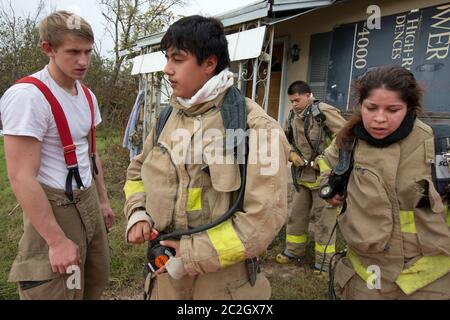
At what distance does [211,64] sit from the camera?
1.48 m

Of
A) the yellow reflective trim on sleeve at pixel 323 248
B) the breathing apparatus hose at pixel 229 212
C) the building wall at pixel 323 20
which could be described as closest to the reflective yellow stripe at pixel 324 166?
the breathing apparatus hose at pixel 229 212

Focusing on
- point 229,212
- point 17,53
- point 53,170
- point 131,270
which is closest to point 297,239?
point 131,270

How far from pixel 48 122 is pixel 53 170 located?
10.2 inches

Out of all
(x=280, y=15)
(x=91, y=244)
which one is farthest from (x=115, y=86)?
(x=91, y=244)

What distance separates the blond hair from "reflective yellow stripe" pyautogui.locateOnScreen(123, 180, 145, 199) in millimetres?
845

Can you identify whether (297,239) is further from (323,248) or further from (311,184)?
(311,184)

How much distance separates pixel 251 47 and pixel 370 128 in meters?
3.28

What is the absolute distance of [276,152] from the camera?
4.43ft

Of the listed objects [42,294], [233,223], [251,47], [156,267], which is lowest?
[42,294]

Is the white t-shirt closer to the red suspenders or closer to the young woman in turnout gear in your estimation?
the red suspenders
